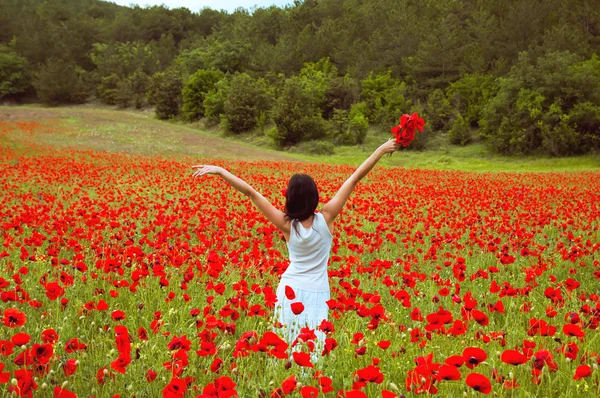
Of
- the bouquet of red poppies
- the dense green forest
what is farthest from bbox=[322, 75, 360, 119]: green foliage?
the bouquet of red poppies

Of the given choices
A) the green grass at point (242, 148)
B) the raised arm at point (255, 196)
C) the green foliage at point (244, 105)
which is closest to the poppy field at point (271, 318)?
the raised arm at point (255, 196)

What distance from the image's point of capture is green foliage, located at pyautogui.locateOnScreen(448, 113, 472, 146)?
38.2m

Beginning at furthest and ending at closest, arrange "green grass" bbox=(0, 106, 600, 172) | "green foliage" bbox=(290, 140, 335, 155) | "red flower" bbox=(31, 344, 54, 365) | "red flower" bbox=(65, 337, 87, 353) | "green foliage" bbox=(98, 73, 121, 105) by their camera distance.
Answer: "green foliage" bbox=(98, 73, 121, 105)
"green foliage" bbox=(290, 140, 335, 155)
"green grass" bbox=(0, 106, 600, 172)
"red flower" bbox=(65, 337, 87, 353)
"red flower" bbox=(31, 344, 54, 365)

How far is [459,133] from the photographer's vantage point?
3828 cm

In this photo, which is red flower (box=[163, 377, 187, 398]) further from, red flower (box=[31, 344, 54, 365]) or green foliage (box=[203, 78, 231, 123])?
green foliage (box=[203, 78, 231, 123])

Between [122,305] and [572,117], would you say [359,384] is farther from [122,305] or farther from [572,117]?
[572,117]

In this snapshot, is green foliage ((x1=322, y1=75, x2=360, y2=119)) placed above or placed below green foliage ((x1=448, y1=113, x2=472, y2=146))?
above

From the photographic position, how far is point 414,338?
8.97ft

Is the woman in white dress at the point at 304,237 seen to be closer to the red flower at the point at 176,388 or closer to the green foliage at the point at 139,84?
the red flower at the point at 176,388

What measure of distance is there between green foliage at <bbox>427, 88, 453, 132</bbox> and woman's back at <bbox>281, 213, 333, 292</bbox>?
39.9 meters

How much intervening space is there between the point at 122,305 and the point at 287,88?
125ft

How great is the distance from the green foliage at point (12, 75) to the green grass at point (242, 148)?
25.8 m

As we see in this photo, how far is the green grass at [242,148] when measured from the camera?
1158 inches

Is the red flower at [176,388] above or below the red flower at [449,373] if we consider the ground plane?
below
